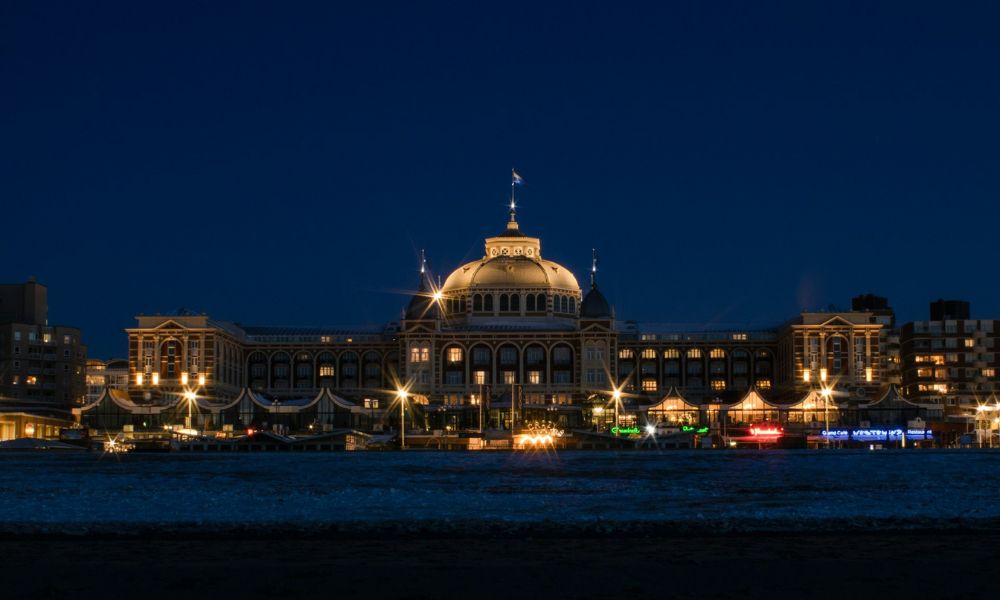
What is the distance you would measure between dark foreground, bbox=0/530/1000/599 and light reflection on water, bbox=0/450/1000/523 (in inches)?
206

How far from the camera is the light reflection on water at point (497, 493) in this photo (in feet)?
140

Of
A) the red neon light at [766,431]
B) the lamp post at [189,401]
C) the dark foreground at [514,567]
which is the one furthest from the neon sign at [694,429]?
the dark foreground at [514,567]

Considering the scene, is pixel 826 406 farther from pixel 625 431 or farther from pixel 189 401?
pixel 189 401

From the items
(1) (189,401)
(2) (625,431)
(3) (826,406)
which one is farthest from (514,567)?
(1) (189,401)

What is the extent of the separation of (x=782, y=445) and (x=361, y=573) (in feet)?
466

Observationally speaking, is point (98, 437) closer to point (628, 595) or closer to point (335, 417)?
point (335, 417)

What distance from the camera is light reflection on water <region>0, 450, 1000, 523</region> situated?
4266 centimetres

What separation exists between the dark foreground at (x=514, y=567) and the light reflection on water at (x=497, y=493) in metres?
5.23

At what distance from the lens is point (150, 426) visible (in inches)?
7805

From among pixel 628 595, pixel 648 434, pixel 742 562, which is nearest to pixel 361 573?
pixel 628 595

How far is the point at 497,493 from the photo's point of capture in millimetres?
56312

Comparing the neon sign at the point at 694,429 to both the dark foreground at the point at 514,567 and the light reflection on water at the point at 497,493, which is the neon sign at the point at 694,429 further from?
the dark foreground at the point at 514,567

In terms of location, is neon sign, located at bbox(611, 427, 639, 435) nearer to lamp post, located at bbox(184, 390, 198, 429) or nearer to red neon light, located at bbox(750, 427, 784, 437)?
red neon light, located at bbox(750, 427, 784, 437)

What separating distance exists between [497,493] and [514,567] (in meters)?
27.8
